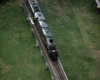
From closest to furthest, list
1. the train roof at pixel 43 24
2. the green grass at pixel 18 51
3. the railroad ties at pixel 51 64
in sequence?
the railroad ties at pixel 51 64 < the green grass at pixel 18 51 < the train roof at pixel 43 24

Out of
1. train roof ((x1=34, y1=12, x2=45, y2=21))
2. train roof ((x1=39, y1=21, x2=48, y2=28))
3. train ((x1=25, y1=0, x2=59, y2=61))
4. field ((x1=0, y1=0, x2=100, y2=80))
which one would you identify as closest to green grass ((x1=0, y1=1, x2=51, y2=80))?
field ((x1=0, y1=0, x2=100, y2=80))

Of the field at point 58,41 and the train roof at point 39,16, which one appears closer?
the field at point 58,41

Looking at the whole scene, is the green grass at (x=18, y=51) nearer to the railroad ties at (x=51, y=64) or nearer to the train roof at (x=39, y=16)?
the railroad ties at (x=51, y=64)

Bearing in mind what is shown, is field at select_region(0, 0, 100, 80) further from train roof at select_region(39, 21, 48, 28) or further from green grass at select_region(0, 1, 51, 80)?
train roof at select_region(39, 21, 48, 28)

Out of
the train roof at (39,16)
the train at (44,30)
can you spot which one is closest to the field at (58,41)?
the train at (44,30)

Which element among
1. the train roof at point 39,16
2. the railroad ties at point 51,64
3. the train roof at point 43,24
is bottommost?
the railroad ties at point 51,64

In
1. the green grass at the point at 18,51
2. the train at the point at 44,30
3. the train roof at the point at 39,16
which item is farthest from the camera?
the train roof at the point at 39,16

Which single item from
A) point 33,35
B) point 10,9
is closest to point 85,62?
point 33,35
